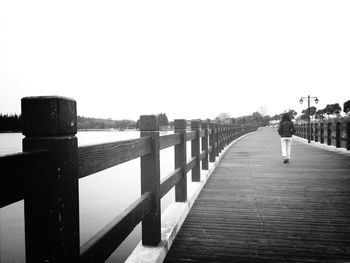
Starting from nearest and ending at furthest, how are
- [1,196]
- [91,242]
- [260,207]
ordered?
[1,196]
[91,242]
[260,207]

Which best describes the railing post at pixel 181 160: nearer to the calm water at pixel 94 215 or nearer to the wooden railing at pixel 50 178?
the wooden railing at pixel 50 178

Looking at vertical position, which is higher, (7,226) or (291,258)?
(291,258)

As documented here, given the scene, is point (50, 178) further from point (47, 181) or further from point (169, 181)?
point (169, 181)

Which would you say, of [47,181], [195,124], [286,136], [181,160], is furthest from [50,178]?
[286,136]

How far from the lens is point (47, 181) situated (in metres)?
1.30

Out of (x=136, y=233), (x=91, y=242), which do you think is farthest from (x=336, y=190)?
(x=136, y=233)

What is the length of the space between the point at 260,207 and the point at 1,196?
417 cm

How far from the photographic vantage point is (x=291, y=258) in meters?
2.89

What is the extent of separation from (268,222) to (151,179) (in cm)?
192

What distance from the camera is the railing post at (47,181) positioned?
1276mm

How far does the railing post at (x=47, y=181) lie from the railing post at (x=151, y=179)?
154 centimetres

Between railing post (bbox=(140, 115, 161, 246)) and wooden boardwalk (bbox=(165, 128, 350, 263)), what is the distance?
1.01 ft

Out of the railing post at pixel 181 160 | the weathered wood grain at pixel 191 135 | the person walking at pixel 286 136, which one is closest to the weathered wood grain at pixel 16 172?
the railing post at pixel 181 160

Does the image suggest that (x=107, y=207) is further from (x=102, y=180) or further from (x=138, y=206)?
(x=138, y=206)
